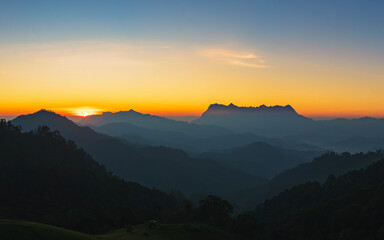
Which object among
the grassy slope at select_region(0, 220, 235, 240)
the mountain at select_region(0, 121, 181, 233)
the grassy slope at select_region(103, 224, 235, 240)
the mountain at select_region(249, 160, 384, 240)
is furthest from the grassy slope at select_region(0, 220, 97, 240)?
the mountain at select_region(249, 160, 384, 240)

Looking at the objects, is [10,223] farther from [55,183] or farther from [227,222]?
[55,183]

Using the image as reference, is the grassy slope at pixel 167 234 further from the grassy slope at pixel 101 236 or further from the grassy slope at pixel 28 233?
the grassy slope at pixel 28 233

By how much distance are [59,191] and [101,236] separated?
91.5 m

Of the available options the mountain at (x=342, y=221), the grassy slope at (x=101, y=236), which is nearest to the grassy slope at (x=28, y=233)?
the grassy slope at (x=101, y=236)

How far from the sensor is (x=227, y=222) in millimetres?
95938

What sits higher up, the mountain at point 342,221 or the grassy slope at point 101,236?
the grassy slope at point 101,236

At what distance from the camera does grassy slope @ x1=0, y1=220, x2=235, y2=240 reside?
34312 mm

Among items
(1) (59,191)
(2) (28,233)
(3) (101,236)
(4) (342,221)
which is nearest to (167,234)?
(3) (101,236)

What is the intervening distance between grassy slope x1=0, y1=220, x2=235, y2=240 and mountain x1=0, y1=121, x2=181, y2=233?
876 inches

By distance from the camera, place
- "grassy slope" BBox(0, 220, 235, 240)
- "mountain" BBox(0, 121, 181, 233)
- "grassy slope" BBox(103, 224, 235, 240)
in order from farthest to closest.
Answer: "mountain" BBox(0, 121, 181, 233), "grassy slope" BBox(103, 224, 235, 240), "grassy slope" BBox(0, 220, 235, 240)

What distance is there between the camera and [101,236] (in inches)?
1882

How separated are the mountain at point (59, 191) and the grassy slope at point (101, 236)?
22247mm

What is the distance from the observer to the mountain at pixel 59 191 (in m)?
86.4

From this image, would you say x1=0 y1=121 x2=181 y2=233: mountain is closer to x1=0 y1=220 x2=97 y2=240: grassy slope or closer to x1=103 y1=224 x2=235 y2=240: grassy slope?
x1=103 y1=224 x2=235 y2=240: grassy slope
